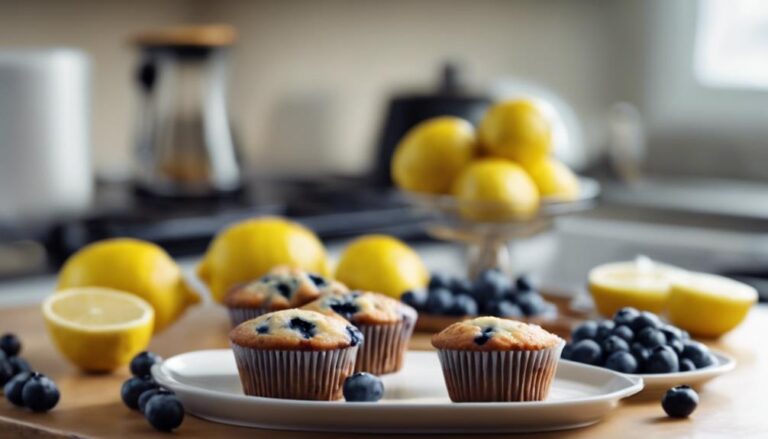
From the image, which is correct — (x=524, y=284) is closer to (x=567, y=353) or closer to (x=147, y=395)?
(x=567, y=353)

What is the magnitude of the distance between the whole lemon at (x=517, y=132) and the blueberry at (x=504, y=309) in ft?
0.71

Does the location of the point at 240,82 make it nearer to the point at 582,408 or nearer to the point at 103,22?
the point at 103,22

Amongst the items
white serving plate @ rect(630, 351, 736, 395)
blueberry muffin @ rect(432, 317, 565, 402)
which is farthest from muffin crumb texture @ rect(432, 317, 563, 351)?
white serving plate @ rect(630, 351, 736, 395)

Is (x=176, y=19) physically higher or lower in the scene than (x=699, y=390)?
higher

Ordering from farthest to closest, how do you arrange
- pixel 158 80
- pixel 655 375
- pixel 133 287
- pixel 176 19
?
pixel 176 19
pixel 158 80
pixel 133 287
pixel 655 375

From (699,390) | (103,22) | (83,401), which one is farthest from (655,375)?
(103,22)

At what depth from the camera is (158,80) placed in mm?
2564

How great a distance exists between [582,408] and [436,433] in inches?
4.4

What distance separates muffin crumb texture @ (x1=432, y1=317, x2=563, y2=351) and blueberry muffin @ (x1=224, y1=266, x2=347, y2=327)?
194 millimetres

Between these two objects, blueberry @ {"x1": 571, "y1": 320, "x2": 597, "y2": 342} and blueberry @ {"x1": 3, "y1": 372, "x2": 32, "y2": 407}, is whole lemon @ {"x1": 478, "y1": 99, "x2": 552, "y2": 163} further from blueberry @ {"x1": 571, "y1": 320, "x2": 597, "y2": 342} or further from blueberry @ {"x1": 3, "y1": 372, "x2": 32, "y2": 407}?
blueberry @ {"x1": 3, "y1": 372, "x2": 32, "y2": 407}

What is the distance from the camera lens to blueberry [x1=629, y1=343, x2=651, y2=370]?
3.56 feet

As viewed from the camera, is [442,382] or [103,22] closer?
[442,382]

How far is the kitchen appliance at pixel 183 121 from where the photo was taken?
8.20 ft

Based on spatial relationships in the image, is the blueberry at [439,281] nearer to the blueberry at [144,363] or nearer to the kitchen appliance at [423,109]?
the blueberry at [144,363]
